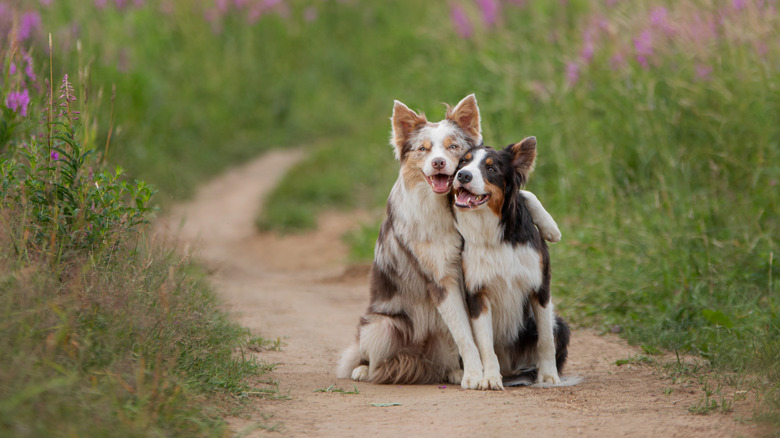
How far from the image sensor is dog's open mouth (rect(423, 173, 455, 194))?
4.81 metres

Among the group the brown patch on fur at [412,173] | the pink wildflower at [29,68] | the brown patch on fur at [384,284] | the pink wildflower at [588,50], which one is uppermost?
the pink wildflower at [588,50]

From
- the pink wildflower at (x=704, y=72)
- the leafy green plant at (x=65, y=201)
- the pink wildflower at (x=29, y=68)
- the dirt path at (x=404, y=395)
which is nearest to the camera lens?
the dirt path at (x=404, y=395)

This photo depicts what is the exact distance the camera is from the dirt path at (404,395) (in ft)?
13.2

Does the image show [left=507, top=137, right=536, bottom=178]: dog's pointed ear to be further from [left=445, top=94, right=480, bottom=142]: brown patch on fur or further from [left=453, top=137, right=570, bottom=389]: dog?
[left=445, top=94, right=480, bottom=142]: brown patch on fur

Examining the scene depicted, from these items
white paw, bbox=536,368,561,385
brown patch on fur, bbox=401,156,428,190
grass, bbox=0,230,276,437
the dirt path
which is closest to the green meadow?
grass, bbox=0,230,276,437

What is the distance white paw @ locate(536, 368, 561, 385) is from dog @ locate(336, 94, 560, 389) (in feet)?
1.35

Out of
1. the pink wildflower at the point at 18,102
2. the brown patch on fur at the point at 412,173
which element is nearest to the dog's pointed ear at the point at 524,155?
the brown patch on fur at the point at 412,173

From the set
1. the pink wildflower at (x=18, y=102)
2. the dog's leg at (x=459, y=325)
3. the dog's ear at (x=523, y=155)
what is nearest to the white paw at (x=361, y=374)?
the dog's leg at (x=459, y=325)

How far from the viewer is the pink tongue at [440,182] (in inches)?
189

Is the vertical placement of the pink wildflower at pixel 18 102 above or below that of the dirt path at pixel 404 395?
above

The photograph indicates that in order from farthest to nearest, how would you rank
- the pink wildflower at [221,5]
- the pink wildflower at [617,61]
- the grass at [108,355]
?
1. the pink wildflower at [221,5]
2. the pink wildflower at [617,61]
3. the grass at [108,355]

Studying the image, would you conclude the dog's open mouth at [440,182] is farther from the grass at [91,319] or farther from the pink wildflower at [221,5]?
the pink wildflower at [221,5]

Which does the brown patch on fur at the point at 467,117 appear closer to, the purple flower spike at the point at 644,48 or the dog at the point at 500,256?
the dog at the point at 500,256

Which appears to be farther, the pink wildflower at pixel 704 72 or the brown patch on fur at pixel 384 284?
the pink wildflower at pixel 704 72
